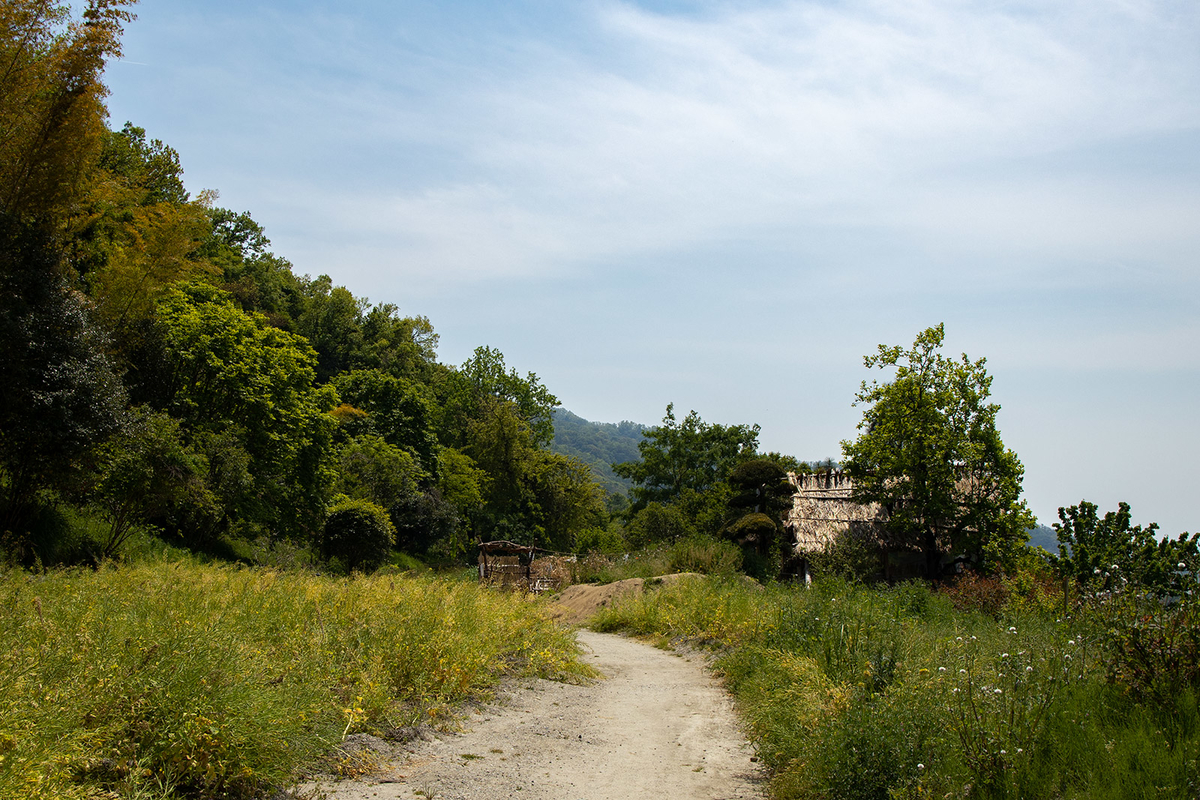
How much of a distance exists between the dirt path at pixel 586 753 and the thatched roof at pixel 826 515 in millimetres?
14478

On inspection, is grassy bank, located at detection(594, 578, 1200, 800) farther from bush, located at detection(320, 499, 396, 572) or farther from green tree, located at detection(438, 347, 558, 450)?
green tree, located at detection(438, 347, 558, 450)

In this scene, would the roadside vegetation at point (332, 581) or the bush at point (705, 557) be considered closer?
the roadside vegetation at point (332, 581)

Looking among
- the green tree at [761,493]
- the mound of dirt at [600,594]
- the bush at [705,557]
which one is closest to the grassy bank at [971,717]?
the mound of dirt at [600,594]

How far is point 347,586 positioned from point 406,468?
Result: 84.1ft

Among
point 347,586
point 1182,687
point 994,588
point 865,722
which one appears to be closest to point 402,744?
point 865,722

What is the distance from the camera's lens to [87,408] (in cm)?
1248

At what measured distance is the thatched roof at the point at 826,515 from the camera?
22.2 metres

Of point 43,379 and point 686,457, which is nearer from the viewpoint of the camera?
point 43,379

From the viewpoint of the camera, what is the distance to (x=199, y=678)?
3.86 metres

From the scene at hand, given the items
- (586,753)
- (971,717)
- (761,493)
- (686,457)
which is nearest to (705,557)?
(761,493)

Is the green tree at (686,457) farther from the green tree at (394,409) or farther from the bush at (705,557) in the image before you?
the bush at (705,557)

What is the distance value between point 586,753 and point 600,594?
1203cm

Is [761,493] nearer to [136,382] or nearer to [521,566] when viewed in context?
[521,566]

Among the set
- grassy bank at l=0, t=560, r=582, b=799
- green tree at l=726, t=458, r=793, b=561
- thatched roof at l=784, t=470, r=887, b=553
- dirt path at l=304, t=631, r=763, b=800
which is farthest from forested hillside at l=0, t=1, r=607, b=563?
thatched roof at l=784, t=470, r=887, b=553
